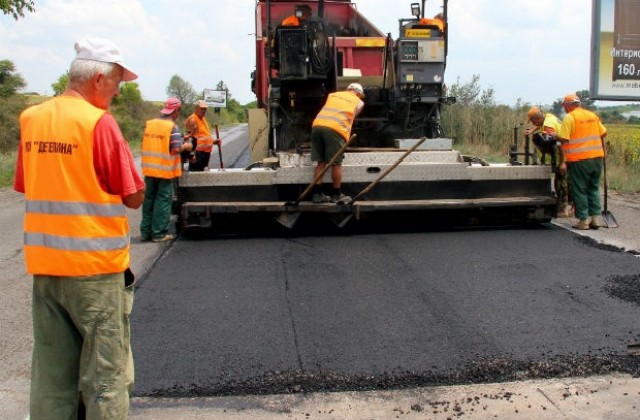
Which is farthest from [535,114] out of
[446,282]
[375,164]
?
[446,282]

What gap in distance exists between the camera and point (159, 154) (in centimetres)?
716

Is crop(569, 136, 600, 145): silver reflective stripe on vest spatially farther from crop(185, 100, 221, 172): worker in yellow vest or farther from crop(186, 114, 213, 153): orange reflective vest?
crop(186, 114, 213, 153): orange reflective vest

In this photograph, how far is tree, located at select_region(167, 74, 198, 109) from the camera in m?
52.7

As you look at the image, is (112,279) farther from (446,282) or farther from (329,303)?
(446,282)

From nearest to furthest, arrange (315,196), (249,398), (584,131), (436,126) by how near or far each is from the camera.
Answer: (249,398) → (315,196) → (584,131) → (436,126)

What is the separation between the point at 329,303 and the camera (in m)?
4.88

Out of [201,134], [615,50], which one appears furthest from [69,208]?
[615,50]

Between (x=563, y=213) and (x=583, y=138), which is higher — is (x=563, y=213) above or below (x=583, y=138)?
below

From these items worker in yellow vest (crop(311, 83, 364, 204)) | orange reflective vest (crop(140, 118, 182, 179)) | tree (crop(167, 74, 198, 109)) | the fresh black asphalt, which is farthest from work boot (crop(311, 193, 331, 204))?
tree (crop(167, 74, 198, 109))

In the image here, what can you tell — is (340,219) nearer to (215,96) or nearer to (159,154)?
(159,154)

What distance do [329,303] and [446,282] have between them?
3.43 ft

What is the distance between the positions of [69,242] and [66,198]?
6.3 inches

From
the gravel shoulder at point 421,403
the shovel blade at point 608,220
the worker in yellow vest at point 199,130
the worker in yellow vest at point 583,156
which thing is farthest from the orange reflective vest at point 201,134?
the gravel shoulder at point 421,403

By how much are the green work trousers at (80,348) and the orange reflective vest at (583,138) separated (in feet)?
20.4
